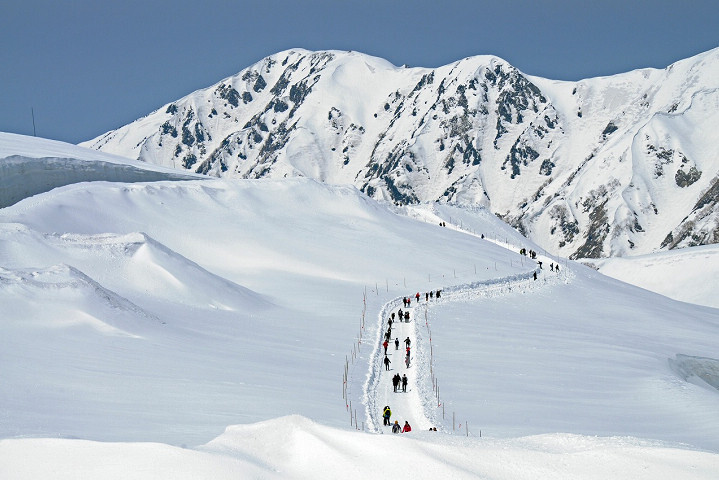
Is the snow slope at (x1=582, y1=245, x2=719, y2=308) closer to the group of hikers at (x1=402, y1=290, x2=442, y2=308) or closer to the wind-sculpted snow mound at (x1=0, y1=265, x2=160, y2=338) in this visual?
the group of hikers at (x1=402, y1=290, x2=442, y2=308)

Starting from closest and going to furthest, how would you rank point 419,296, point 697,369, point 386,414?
point 386,414, point 697,369, point 419,296

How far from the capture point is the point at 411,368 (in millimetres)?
37938

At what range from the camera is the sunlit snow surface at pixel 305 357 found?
61.7 feet

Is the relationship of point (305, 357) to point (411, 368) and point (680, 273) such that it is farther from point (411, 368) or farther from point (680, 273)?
point (680, 273)

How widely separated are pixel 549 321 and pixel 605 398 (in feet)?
64.8

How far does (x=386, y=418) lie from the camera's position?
28.5 meters

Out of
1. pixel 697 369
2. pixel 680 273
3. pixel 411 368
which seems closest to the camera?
pixel 411 368

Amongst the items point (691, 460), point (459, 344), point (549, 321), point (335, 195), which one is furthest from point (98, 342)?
point (335, 195)

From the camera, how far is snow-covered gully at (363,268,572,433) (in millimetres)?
29812

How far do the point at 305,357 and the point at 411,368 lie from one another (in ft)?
15.9

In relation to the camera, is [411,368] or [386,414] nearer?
[386,414]

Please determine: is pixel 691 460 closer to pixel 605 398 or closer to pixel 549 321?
pixel 605 398

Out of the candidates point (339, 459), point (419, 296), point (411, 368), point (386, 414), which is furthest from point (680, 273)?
point (339, 459)

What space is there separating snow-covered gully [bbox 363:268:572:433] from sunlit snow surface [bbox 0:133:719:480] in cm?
18
